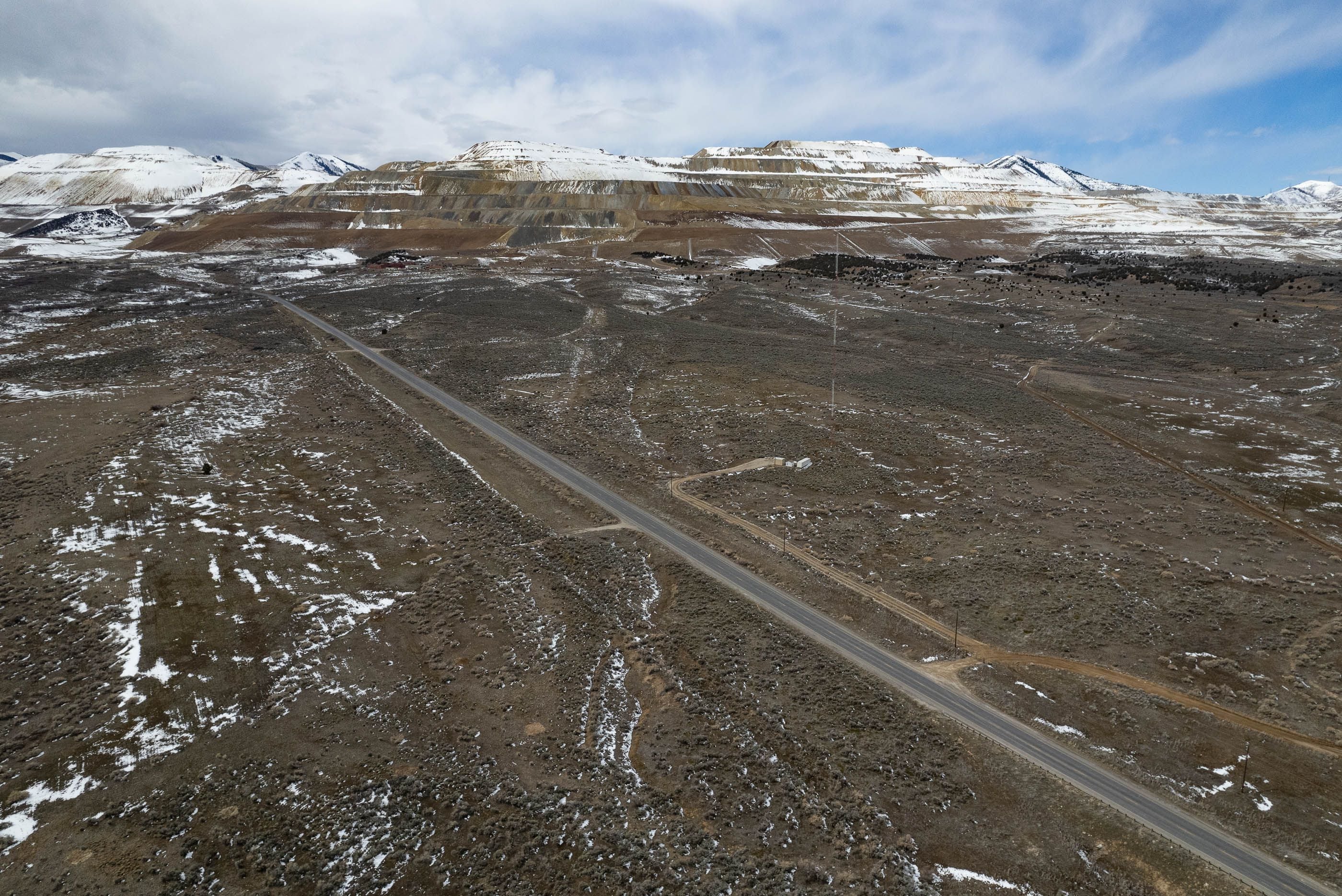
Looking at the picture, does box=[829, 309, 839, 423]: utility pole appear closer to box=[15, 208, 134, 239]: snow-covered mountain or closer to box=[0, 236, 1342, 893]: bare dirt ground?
box=[0, 236, 1342, 893]: bare dirt ground

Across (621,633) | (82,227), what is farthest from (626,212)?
(82,227)

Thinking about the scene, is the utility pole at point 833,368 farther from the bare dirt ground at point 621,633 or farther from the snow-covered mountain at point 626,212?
the snow-covered mountain at point 626,212

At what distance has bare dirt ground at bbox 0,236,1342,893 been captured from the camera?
1425 centimetres

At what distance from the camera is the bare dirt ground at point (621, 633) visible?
14.2 metres

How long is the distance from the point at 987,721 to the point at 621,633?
1128cm

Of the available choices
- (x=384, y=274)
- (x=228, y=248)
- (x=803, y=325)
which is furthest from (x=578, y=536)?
(x=228, y=248)

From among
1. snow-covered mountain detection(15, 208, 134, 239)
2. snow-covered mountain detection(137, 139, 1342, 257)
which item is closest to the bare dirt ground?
snow-covered mountain detection(137, 139, 1342, 257)

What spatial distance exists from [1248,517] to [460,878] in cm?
3473

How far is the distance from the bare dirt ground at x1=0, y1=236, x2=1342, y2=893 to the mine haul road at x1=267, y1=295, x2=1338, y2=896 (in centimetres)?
53

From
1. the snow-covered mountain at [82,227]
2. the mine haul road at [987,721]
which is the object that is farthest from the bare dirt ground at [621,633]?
the snow-covered mountain at [82,227]

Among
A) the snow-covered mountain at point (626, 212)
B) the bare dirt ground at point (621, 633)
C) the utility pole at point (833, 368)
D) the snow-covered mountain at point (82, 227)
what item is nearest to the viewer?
the bare dirt ground at point (621, 633)

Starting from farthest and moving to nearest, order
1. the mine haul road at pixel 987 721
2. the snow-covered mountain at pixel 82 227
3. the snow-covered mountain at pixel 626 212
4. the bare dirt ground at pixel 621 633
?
the snow-covered mountain at pixel 82 227 < the snow-covered mountain at pixel 626 212 < the bare dirt ground at pixel 621 633 < the mine haul road at pixel 987 721

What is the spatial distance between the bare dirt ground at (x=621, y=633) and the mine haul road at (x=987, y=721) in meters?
0.53

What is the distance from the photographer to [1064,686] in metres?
18.9
